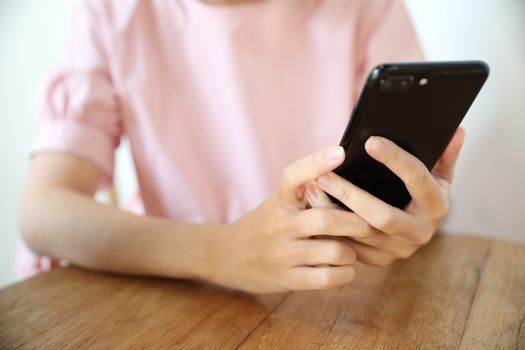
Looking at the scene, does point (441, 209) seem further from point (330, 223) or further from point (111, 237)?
point (111, 237)

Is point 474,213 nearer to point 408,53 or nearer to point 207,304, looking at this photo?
point 408,53

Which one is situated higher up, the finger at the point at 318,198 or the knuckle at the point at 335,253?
the finger at the point at 318,198

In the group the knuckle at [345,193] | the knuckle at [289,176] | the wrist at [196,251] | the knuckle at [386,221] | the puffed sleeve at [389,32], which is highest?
the puffed sleeve at [389,32]

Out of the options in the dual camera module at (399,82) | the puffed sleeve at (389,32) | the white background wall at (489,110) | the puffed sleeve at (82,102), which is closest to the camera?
the dual camera module at (399,82)

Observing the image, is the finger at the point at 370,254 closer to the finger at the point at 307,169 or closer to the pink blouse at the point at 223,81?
the finger at the point at 307,169

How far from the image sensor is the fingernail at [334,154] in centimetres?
36

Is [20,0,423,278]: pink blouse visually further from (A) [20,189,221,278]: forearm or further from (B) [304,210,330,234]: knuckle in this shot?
(B) [304,210,330,234]: knuckle

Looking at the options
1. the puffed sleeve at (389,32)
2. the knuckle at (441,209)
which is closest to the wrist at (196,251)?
the knuckle at (441,209)

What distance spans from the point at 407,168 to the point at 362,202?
5cm

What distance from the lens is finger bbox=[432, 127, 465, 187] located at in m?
0.44

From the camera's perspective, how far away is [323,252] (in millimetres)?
414

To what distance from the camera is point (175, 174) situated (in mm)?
695

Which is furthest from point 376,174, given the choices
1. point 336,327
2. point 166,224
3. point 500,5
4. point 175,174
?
point 500,5

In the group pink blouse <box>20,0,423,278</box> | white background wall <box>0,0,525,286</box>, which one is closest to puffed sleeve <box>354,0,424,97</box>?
pink blouse <box>20,0,423,278</box>
